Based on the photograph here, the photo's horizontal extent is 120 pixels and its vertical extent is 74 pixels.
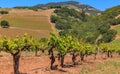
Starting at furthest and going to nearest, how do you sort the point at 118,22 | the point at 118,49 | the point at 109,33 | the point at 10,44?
1. the point at 118,22
2. the point at 109,33
3. the point at 118,49
4. the point at 10,44

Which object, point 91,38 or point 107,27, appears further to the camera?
point 107,27

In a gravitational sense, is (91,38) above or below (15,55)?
below

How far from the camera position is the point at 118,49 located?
389 ft

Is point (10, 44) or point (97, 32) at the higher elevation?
point (10, 44)

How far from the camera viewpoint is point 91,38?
552 ft

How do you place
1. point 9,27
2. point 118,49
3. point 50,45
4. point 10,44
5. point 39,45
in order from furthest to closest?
point 9,27 → point 118,49 → point 39,45 → point 50,45 → point 10,44

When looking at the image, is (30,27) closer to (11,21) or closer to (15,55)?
(11,21)

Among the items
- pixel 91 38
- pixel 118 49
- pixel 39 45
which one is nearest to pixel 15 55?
pixel 39 45

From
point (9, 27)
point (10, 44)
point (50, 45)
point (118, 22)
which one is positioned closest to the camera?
point (10, 44)

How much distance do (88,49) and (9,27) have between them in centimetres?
9633

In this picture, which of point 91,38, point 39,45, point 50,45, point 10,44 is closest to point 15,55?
point 10,44

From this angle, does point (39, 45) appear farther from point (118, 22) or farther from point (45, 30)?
point (118, 22)

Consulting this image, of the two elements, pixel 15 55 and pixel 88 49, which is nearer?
pixel 15 55

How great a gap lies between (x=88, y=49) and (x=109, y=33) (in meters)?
80.8
